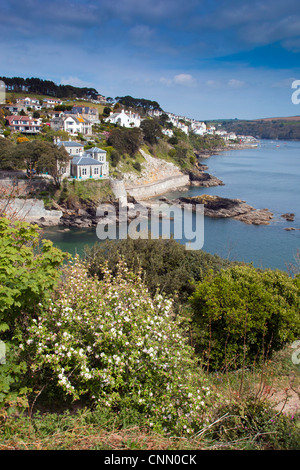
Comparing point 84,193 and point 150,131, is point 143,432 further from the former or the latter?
point 150,131

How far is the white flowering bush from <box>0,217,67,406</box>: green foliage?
21 centimetres

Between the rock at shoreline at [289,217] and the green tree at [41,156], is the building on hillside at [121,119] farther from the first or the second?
the rock at shoreline at [289,217]

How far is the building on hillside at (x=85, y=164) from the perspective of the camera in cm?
3450

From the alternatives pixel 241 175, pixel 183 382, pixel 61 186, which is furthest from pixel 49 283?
pixel 241 175

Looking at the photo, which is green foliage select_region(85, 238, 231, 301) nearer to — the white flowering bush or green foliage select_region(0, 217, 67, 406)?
green foliage select_region(0, 217, 67, 406)

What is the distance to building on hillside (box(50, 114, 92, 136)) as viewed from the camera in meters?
48.2

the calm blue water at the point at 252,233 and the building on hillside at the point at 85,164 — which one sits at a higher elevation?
the building on hillside at the point at 85,164

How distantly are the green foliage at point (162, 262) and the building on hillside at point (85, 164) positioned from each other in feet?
80.1

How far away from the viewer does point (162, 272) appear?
405 inches

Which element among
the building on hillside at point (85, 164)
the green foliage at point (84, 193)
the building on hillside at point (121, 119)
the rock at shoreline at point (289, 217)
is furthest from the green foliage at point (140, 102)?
the rock at shoreline at point (289, 217)

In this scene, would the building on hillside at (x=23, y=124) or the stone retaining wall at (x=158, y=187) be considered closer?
the stone retaining wall at (x=158, y=187)

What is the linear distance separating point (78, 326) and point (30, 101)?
7060 centimetres

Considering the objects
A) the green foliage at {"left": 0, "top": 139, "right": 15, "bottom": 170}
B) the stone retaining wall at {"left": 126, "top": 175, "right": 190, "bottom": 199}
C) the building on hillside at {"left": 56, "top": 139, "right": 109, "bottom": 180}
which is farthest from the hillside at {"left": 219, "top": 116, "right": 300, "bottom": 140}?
the green foliage at {"left": 0, "top": 139, "right": 15, "bottom": 170}

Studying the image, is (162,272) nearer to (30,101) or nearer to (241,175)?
(241,175)
